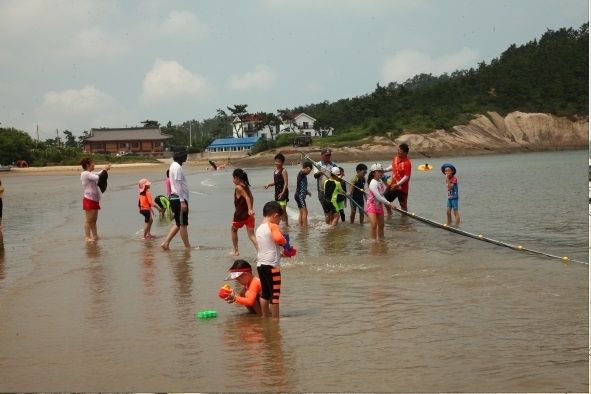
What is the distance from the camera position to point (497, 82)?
351ft

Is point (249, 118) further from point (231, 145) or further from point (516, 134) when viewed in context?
point (516, 134)

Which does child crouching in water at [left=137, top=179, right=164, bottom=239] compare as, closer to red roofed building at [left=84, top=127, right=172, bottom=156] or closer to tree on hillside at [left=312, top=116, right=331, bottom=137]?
red roofed building at [left=84, top=127, right=172, bottom=156]

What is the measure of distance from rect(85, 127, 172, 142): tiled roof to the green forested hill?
22962 millimetres

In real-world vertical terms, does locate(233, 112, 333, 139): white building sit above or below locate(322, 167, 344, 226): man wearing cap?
above

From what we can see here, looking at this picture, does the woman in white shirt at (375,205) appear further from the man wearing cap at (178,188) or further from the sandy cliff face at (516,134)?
the sandy cliff face at (516,134)

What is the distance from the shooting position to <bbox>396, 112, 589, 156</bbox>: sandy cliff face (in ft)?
318

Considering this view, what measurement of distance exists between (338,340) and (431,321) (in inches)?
42.7

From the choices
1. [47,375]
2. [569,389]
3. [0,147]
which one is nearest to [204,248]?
[47,375]

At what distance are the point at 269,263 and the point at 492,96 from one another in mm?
104271

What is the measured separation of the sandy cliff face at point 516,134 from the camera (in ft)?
318

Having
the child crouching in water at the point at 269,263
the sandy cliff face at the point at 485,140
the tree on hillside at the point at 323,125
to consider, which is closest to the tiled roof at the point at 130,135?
the sandy cliff face at the point at 485,140

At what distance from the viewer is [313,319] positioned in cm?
752

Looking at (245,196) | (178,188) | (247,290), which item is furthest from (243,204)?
(247,290)

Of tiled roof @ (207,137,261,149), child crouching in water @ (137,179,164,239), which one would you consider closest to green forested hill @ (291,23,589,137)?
tiled roof @ (207,137,261,149)
